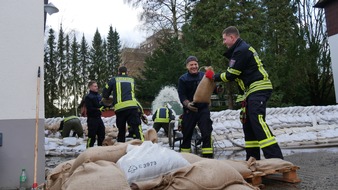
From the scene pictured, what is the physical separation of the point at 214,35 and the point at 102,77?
1994 cm

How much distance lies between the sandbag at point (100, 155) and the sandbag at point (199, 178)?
479 millimetres

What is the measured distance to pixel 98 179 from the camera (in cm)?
224

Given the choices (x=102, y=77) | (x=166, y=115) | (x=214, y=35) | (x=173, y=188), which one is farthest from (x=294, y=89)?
(x=102, y=77)

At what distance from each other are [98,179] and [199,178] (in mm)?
696

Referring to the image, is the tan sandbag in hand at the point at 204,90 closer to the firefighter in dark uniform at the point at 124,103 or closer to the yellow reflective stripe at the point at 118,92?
the firefighter in dark uniform at the point at 124,103

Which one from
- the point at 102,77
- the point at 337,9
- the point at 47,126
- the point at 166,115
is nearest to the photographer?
the point at 166,115

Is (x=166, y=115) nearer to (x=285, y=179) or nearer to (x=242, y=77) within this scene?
(x=242, y=77)

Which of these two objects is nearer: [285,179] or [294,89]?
[285,179]

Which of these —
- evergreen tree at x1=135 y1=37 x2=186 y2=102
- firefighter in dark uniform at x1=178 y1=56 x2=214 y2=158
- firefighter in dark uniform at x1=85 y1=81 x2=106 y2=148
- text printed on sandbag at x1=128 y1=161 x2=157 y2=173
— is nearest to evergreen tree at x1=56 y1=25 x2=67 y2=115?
evergreen tree at x1=135 y1=37 x2=186 y2=102

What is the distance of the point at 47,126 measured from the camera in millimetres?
10492

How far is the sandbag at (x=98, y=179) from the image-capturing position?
219 cm

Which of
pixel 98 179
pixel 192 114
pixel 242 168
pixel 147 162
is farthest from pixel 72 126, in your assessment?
pixel 98 179

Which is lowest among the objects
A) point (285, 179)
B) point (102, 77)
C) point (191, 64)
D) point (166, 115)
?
point (285, 179)

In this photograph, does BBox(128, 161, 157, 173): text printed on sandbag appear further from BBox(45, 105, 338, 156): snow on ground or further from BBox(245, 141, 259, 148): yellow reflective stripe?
BBox(45, 105, 338, 156): snow on ground
